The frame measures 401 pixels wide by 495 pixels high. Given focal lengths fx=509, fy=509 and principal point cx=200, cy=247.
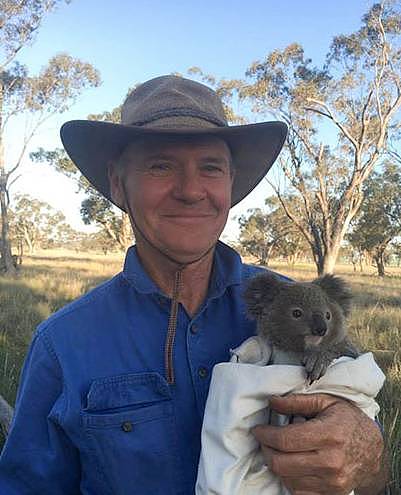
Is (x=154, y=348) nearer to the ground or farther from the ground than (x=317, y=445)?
farther from the ground

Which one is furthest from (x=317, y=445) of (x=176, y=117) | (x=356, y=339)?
(x=356, y=339)

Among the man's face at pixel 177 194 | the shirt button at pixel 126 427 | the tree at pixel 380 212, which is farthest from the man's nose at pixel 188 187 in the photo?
the tree at pixel 380 212

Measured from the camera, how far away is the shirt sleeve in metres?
1.76

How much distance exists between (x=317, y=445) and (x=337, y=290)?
0.60m

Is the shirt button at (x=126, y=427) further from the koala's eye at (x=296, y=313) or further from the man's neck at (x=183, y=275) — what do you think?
the koala's eye at (x=296, y=313)

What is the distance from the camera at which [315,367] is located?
4.98ft

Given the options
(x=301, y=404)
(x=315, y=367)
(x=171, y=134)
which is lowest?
(x=301, y=404)

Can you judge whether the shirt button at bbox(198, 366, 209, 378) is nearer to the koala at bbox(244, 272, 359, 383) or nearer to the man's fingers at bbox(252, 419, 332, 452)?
the koala at bbox(244, 272, 359, 383)

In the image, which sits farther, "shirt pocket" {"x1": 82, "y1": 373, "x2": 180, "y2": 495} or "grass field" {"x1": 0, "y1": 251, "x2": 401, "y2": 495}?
"grass field" {"x1": 0, "y1": 251, "x2": 401, "y2": 495}

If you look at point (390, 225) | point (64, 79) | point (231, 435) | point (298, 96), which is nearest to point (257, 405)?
point (231, 435)

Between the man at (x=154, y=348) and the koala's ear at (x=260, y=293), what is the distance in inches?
5.6

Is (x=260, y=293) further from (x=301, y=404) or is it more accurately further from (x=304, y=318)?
(x=301, y=404)

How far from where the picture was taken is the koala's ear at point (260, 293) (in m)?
1.81

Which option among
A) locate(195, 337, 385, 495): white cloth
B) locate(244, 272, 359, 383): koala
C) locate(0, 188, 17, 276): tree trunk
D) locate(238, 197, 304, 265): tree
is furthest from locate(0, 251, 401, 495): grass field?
locate(238, 197, 304, 265): tree
